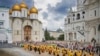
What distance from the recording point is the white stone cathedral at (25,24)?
2055 inches

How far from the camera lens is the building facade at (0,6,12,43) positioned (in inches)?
1785

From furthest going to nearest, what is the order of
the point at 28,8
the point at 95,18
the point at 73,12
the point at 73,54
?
the point at 28,8 < the point at 73,12 < the point at 95,18 < the point at 73,54

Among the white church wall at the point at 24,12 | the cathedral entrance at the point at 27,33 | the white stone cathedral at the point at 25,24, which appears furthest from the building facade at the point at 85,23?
the white church wall at the point at 24,12

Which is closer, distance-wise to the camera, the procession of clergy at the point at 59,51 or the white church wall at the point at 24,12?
the procession of clergy at the point at 59,51

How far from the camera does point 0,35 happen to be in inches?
1786

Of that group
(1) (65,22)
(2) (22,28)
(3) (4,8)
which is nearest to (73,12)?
(1) (65,22)

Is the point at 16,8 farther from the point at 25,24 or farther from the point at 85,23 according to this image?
the point at 85,23

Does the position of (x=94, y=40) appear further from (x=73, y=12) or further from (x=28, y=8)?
(x=28, y=8)

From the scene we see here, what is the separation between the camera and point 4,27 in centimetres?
4634

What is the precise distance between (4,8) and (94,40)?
1960 centimetres

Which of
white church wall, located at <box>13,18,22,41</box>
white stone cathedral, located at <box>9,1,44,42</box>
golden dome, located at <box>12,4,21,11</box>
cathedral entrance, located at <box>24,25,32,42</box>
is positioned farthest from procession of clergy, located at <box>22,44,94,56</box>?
golden dome, located at <box>12,4,21,11</box>

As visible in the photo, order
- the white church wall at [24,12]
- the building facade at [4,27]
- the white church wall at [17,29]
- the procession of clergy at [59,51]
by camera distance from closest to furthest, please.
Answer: the procession of clergy at [59,51] → the building facade at [4,27] → the white church wall at [17,29] → the white church wall at [24,12]

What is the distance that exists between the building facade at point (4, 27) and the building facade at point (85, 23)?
43.2 feet

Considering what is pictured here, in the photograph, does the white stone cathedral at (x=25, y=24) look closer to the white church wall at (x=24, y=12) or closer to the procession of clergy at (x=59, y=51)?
the white church wall at (x=24, y=12)
